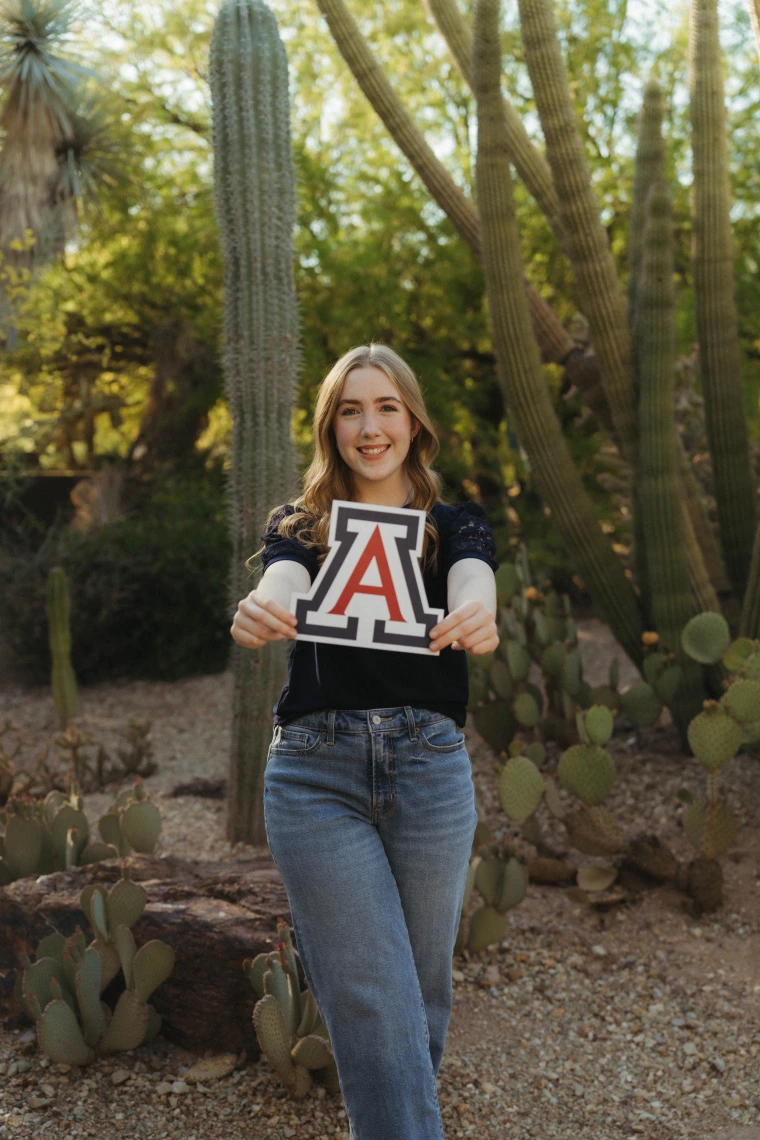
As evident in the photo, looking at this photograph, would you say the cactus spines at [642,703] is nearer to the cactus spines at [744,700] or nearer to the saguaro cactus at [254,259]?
the cactus spines at [744,700]

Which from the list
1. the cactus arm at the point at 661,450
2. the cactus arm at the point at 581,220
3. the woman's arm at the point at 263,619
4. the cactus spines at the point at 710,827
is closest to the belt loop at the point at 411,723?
the woman's arm at the point at 263,619

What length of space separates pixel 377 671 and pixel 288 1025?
1.22 meters

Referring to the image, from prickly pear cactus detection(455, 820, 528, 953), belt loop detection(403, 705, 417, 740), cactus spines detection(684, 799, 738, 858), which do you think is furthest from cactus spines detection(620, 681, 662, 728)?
belt loop detection(403, 705, 417, 740)

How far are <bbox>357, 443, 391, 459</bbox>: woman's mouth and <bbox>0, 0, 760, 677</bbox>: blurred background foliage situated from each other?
618 centimetres

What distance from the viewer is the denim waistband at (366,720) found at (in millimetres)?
1962

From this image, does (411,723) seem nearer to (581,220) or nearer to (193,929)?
(193,929)

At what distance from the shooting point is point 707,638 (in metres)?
4.17

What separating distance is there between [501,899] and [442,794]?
1657mm

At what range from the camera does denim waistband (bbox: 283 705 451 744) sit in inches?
77.2

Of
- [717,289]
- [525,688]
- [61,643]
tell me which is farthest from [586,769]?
[61,643]

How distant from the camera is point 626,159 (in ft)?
30.7

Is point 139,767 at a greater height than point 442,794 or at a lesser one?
lesser

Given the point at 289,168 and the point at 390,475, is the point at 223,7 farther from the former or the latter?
the point at 390,475

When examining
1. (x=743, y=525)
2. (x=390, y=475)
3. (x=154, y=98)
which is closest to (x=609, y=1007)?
(x=390, y=475)
